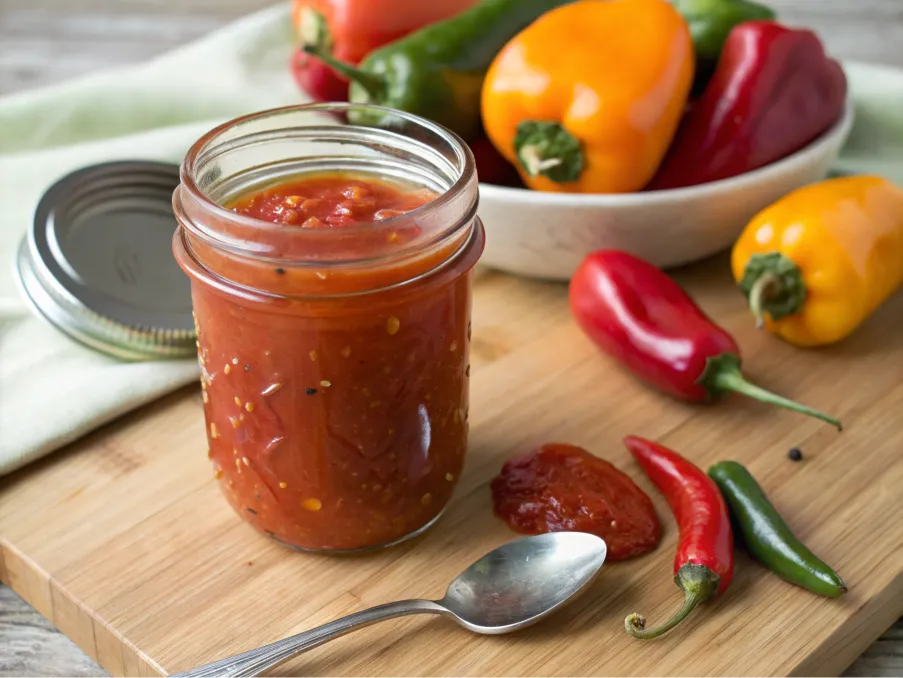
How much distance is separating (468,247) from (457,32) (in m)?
1.22

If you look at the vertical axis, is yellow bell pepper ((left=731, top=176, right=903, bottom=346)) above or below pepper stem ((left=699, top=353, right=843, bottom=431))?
above

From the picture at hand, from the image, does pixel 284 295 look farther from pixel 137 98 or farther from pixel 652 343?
pixel 137 98

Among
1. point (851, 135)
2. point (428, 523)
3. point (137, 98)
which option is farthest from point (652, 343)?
point (137, 98)

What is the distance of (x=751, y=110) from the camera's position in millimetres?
2613

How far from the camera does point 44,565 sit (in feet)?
6.07

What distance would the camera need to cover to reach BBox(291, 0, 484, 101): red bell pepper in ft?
9.86

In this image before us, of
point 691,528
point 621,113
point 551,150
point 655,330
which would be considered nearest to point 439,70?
point 551,150

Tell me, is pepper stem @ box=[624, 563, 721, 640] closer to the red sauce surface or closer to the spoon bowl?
the spoon bowl

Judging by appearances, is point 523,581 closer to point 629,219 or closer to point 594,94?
point 629,219

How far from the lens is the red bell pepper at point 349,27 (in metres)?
3.01

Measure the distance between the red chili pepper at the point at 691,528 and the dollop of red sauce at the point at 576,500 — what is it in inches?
2.2

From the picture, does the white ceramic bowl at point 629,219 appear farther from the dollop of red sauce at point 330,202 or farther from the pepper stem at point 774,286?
the dollop of red sauce at point 330,202

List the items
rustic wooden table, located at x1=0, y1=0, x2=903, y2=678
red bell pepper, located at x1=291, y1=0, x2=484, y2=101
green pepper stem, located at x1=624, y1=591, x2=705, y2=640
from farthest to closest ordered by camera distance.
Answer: rustic wooden table, located at x1=0, y1=0, x2=903, y2=678, red bell pepper, located at x1=291, y1=0, x2=484, y2=101, green pepper stem, located at x1=624, y1=591, x2=705, y2=640

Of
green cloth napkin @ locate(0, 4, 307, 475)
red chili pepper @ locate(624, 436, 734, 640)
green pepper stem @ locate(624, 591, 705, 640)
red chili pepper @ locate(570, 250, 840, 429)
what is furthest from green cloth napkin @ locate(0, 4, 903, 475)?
green pepper stem @ locate(624, 591, 705, 640)
